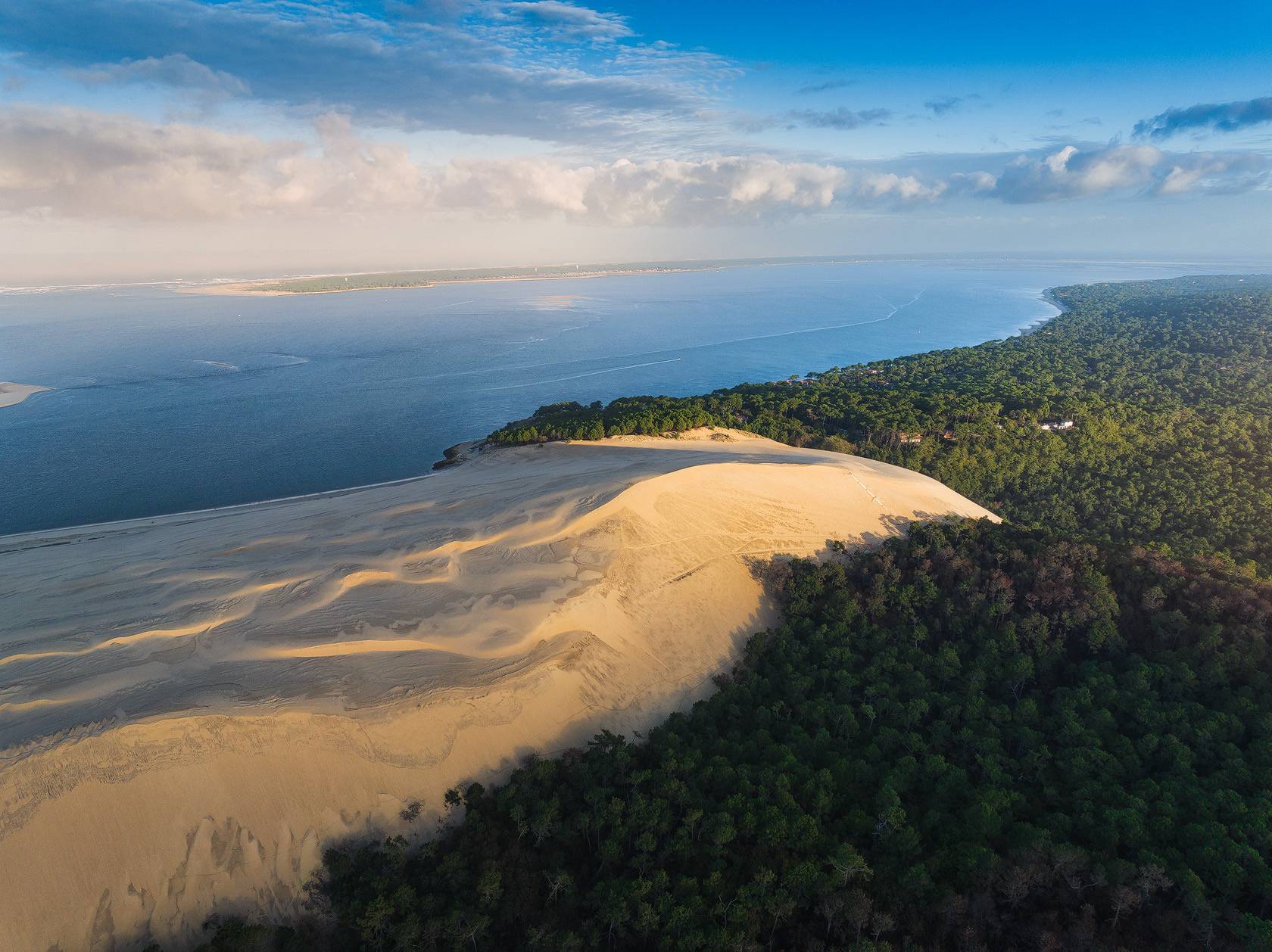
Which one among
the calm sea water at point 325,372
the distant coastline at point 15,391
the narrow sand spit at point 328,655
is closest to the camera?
the narrow sand spit at point 328,655

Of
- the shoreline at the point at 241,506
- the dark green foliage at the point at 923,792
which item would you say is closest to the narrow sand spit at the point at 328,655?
the dark green foliage at the point at 923,792

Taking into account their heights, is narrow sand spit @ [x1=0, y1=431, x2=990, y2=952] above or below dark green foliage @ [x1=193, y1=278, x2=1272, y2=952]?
above

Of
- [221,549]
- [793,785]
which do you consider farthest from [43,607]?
[793,785]

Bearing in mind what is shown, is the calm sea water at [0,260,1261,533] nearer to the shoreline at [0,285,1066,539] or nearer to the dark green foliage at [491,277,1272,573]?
the shoreline at [0,285,1066,539]

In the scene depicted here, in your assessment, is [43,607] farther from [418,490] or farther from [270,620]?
[418,490]

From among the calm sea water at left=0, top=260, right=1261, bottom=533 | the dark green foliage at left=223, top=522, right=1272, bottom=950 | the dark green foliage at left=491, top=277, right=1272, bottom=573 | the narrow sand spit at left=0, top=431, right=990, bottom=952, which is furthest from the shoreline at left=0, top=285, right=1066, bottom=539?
the dark green foliage at left=223, top=522, right=1272, bottom=950

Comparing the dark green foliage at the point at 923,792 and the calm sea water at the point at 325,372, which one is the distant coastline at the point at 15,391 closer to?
the calm sea water at the point at 325,372

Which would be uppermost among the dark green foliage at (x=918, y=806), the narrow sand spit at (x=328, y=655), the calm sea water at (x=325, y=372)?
the calm sea water at (x=325, y=372)
